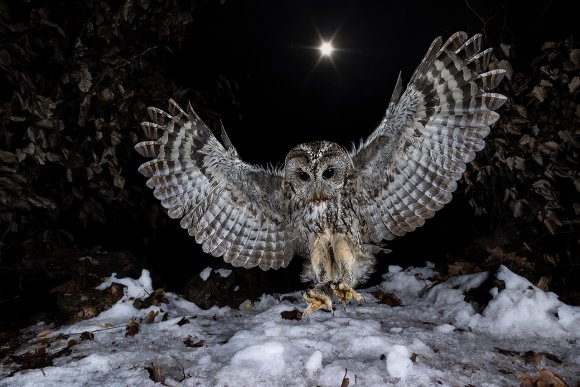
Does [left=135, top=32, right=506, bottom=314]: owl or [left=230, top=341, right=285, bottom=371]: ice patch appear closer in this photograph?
[left=230, top=341, right=285, bottom=371]: ice patch

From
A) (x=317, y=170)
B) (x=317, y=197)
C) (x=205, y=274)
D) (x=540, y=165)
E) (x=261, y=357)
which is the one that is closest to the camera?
(x=261, y=357)

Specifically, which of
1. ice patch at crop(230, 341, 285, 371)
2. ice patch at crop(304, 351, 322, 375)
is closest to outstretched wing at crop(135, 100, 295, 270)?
ice patch at crop(230, 341, 285, 371)

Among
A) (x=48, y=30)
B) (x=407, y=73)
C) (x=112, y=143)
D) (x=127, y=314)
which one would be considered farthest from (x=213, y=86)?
(x=127, y=314)

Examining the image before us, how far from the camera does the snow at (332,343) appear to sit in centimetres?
219

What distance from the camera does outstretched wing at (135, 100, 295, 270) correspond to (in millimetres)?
2936

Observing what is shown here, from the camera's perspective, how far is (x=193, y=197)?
3117 millimetres

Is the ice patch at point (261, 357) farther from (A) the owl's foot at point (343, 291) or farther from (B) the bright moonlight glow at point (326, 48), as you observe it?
(B) the bright moonlight glow at point (326, 48)

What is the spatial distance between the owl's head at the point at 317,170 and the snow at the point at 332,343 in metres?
0.92

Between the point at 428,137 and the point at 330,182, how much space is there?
27.6 inches

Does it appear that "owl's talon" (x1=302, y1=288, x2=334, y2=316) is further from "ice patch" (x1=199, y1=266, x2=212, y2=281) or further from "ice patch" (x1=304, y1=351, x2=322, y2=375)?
"ice patch" (x1=199, y1=266, x2=212, y2=281)

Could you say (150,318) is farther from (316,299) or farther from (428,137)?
(428,137)

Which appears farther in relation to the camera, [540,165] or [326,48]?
[326,48]

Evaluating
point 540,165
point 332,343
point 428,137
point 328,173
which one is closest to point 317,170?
point 328,173

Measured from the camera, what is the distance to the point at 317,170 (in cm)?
280
